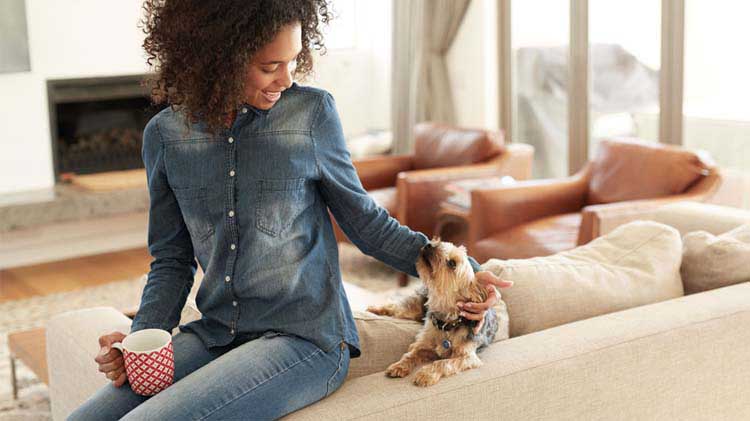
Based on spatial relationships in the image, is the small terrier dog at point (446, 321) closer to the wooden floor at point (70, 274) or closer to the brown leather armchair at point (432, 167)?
the brown leather armchair at point (432, 167)

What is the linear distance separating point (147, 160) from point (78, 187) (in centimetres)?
399

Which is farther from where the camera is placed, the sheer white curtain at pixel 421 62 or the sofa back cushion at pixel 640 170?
the sheer white curtain at pixel 421 62

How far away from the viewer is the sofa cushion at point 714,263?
204cm

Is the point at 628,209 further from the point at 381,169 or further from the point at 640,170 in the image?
the point at 381,169

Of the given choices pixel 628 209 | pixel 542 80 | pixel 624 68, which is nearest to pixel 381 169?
pixel 542 80

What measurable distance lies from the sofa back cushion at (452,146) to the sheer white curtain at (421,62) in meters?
0.90

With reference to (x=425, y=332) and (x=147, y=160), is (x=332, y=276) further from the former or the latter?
(x=147, y=160)

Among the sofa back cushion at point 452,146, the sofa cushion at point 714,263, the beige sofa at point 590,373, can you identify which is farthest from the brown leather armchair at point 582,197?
the beige sofa at point 590,373

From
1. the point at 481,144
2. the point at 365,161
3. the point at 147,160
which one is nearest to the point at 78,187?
the point at 365,161

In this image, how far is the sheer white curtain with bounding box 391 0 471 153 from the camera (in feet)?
20.0

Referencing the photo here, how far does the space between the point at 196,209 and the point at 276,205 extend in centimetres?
16

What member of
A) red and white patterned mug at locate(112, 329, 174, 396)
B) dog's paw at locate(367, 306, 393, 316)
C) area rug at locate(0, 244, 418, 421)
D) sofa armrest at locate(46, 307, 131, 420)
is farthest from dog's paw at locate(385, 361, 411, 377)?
area rug at locate(0, 244, 418, 421)

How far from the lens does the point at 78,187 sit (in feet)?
17.8

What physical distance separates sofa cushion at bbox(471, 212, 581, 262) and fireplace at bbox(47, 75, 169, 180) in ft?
8.02
